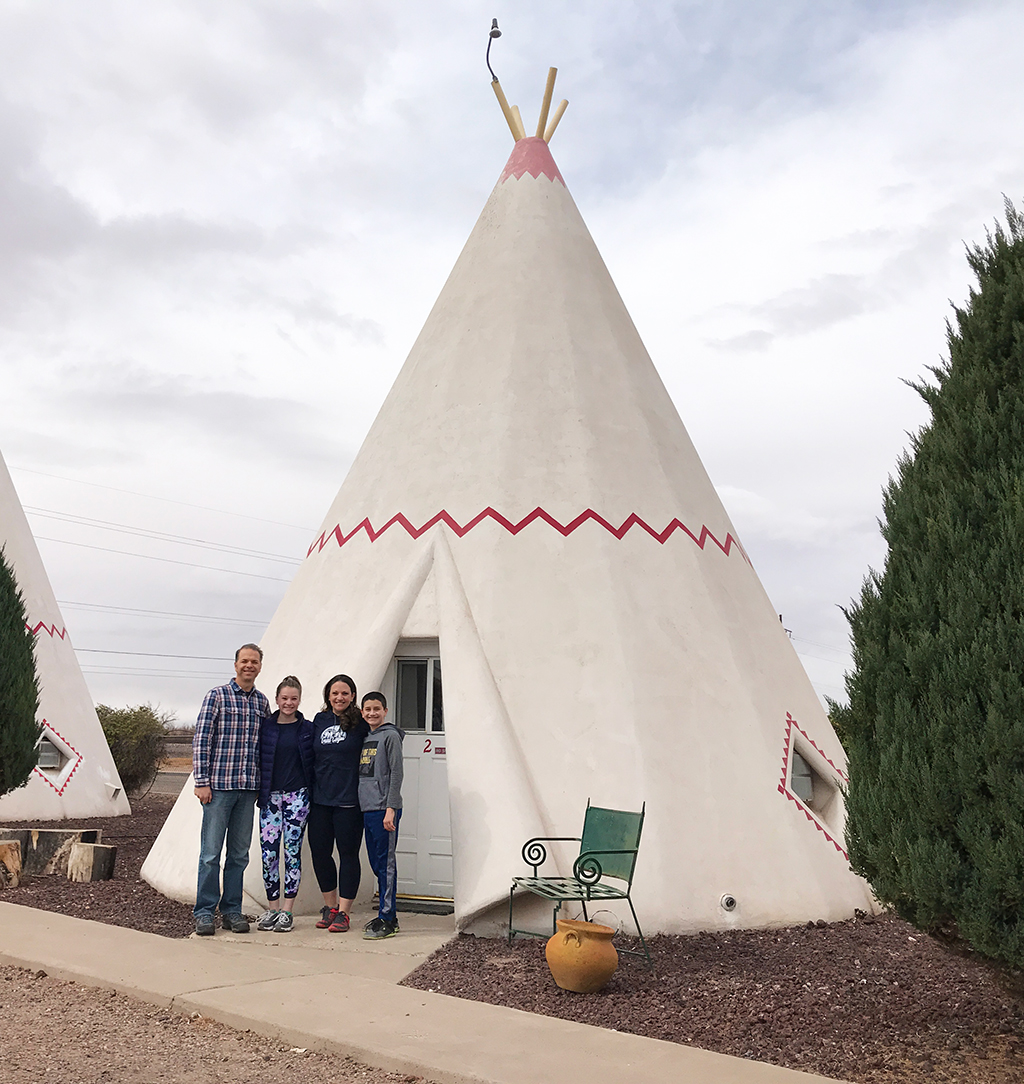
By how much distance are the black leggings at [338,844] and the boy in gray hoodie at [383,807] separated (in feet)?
0.31

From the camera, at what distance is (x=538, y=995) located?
4.58 metres

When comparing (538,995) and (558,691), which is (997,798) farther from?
(558,691)

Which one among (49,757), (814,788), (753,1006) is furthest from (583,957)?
(49,757)

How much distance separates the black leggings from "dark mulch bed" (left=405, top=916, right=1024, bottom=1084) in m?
0.79

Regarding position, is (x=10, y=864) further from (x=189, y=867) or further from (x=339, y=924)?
(x=339, y=924)

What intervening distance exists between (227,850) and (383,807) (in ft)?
3.29

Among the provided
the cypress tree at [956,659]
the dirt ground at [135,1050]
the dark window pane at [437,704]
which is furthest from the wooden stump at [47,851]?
the cypress tree at [956,659]

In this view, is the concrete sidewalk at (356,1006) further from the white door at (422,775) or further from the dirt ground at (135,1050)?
the white door at (422,775)

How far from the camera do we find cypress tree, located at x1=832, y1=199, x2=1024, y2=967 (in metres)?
3.48

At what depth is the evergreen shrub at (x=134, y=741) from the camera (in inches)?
599

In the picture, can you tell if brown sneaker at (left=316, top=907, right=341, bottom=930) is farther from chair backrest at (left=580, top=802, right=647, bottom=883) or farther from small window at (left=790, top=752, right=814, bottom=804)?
small window at (left=790, top=752, right=814, bottom=804)

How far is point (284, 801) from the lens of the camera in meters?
6.04

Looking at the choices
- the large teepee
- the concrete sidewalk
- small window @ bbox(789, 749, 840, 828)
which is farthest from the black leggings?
small window @ bbox(789, 749, 840, 828)

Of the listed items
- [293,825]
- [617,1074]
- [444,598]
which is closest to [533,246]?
[444,598]
